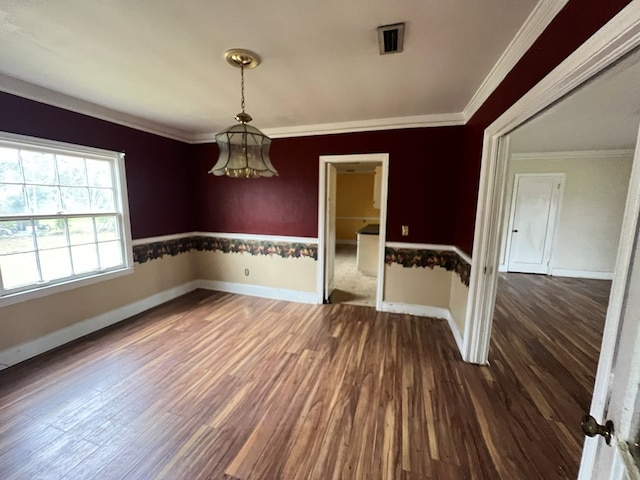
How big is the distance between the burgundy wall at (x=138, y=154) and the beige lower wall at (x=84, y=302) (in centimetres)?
53

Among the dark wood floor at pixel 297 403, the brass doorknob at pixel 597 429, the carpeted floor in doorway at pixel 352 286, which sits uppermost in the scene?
the brass doorknob at pixel 597 429

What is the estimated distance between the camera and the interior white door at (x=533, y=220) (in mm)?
5086

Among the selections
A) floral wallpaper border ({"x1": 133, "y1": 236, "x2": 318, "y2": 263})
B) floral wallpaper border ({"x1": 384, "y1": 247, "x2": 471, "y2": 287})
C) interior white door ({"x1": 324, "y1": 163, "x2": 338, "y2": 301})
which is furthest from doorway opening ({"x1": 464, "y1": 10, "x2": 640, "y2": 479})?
floral wallpaper border ({"x1": 133, "y1": 236, "x2": 318, "y2": 263})

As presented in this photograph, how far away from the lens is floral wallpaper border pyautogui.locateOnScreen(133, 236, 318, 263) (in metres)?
3.49

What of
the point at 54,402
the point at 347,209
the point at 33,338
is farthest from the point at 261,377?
the point at 347,209

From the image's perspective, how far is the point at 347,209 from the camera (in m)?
8.89

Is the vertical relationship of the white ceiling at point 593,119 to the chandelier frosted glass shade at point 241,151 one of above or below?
above

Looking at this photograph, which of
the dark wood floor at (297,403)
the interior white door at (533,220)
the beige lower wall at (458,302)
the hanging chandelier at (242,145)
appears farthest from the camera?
the interior white door at (533,220)

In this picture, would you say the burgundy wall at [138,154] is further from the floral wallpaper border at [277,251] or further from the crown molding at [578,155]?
the crown molding at [578,155]

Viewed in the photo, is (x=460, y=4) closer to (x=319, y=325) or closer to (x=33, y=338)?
(x=319, y=325)

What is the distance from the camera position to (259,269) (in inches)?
157

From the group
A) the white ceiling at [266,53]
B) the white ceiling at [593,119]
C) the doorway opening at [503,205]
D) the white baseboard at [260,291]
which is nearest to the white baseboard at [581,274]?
the white ceiling at [593,119]

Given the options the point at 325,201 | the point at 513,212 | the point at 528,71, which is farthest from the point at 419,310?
the point at 513,212

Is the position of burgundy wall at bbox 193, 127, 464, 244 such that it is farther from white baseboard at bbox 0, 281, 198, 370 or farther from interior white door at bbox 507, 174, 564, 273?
interior white door at bbox 507, 174, 564, 273
